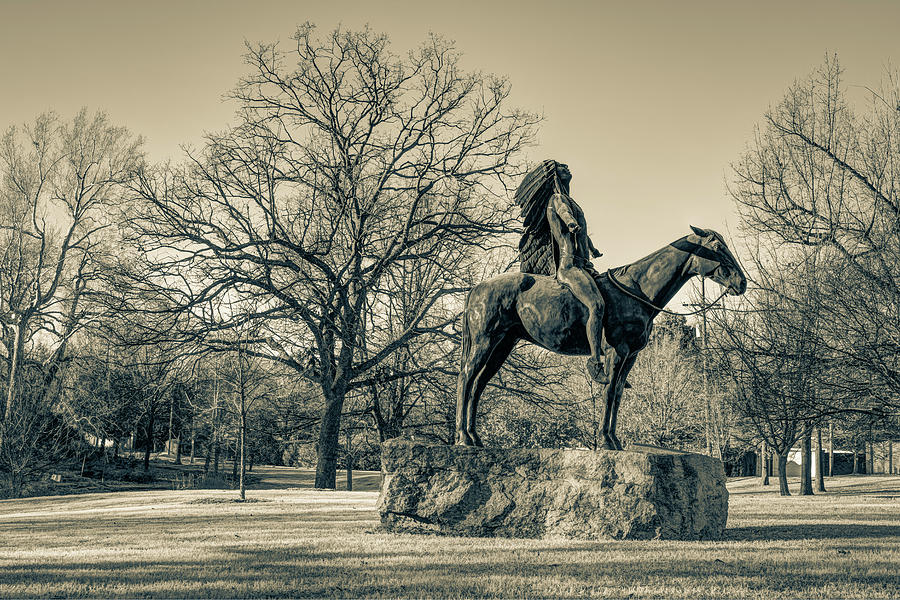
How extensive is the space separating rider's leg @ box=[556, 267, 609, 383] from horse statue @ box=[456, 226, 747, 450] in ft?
0.35

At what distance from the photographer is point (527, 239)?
387 inches

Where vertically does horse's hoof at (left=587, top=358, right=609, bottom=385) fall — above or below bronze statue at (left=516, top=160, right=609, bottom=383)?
below

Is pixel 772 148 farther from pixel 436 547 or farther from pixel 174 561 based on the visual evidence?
pixel 174 561

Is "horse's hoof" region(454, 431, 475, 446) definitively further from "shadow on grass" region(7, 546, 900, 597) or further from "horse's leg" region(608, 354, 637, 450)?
"shadow on grass" region(7, 546, 900, 597)

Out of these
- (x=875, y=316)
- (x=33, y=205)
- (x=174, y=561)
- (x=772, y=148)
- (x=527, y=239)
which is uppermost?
(x=33, y=205)

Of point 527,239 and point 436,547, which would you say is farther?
point 527,239

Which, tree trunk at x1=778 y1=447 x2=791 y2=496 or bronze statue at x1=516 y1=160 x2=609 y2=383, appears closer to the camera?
bronze statue at x1=516 y1=160 x2=609 y2=383

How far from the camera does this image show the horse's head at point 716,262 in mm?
8227

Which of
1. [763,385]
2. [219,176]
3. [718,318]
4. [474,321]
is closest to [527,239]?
[474,321]

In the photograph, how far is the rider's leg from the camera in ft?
27.6

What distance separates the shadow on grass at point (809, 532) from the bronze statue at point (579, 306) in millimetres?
1881

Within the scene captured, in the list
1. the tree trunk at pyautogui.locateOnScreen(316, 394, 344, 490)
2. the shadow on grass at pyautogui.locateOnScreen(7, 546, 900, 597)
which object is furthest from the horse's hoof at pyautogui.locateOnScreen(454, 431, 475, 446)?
the tree trunk at pyautogui.locateOnScreen(316, 394, 344, 490)

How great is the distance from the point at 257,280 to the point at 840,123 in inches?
500

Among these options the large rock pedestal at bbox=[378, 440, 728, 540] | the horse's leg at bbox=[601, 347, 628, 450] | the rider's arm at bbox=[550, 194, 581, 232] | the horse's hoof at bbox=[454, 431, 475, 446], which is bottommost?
the large rock pedestal at bbox=[378, 440, 728, 540]
